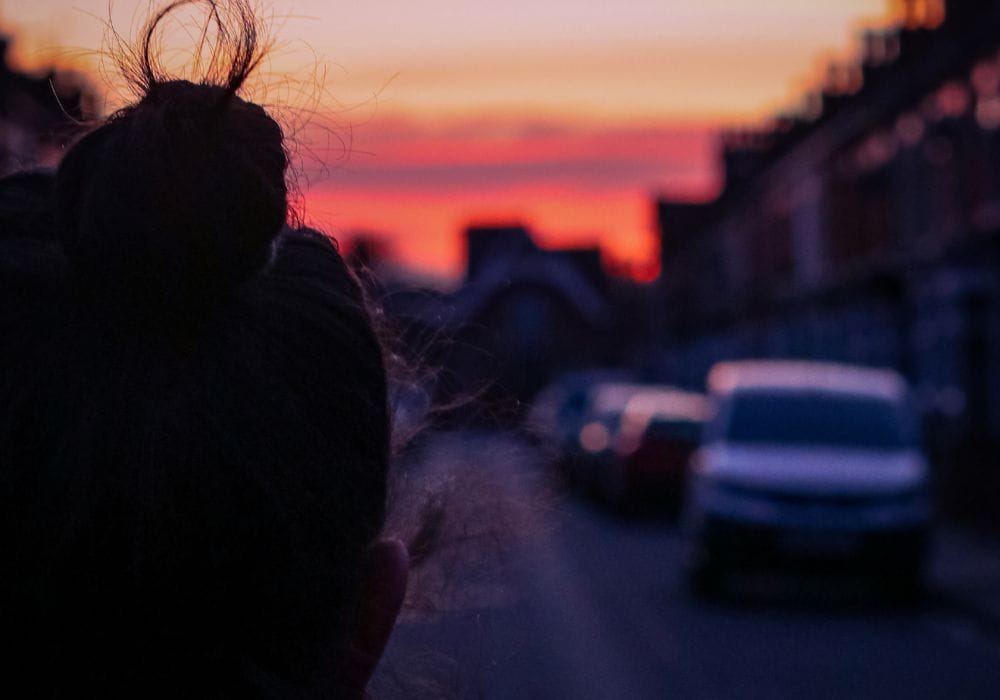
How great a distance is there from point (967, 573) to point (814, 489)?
87.8 inches

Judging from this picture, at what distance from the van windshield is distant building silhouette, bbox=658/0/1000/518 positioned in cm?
440

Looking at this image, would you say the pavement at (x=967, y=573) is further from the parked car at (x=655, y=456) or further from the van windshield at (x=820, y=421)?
the parked car at (x=655, y=456)

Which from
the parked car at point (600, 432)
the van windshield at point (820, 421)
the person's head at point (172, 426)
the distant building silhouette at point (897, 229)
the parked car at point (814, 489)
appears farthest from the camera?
the parked car at point (600, 432)

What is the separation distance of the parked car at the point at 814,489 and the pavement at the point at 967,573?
490 mm

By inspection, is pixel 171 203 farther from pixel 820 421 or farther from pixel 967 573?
pixel 967 573

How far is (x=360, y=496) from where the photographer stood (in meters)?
A: 1.13

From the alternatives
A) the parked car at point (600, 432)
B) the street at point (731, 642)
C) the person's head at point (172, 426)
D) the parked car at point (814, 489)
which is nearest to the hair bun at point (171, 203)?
the person's head at point (172, 426)

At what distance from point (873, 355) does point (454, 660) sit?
3728 centimetres

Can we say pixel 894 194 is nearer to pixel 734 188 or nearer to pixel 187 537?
pixel 734 188

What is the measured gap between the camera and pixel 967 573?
53.4 feet

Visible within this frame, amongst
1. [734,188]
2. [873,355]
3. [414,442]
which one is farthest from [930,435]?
[734,188]

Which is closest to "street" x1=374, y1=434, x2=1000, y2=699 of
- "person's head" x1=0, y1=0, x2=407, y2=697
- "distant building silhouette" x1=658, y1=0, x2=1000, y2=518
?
"person's head" x1=0, y1=0, x2=407, y2=697

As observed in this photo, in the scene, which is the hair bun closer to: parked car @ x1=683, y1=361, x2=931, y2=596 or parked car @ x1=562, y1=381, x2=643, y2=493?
parked car @ x1=683, y1=361, x2=931, y2=596

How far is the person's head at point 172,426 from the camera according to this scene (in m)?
1.02
